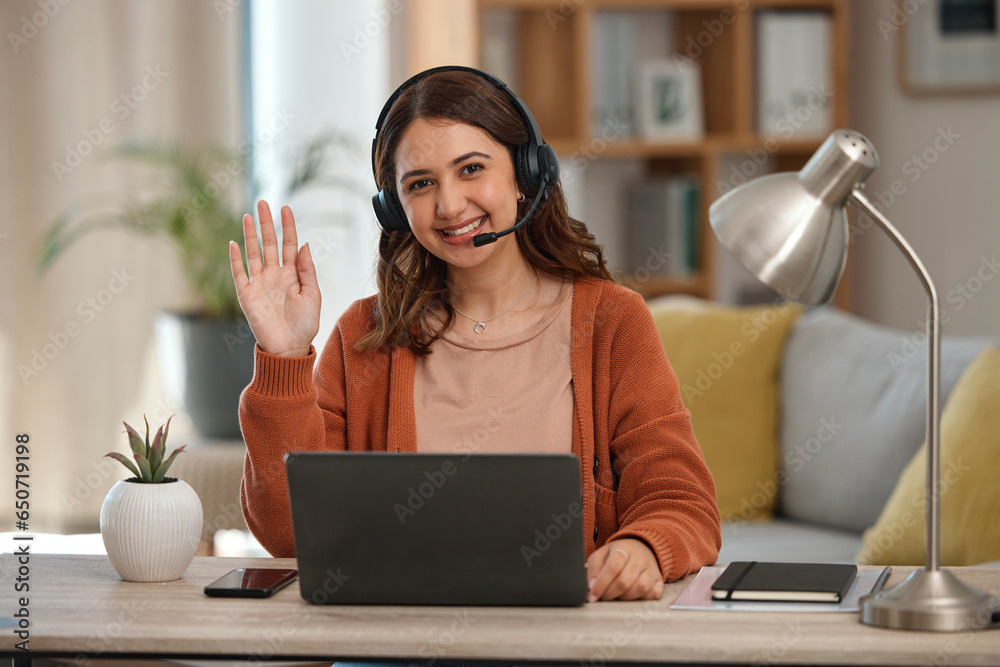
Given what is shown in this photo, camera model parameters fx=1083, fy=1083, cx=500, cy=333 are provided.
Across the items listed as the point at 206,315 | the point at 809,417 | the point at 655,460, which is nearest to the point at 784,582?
the point at 655,460

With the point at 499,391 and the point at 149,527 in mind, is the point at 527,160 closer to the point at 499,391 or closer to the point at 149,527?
the point at 499,391

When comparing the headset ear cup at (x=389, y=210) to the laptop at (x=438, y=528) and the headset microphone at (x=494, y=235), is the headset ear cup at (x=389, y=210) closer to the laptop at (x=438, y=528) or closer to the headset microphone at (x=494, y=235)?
the headset microphone at (x=494, y=235)

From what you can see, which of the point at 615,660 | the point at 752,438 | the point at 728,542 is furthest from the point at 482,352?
the point at 752,438

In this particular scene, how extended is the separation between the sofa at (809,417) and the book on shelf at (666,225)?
0.67 m

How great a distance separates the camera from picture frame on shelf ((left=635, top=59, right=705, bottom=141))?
3.22 metres

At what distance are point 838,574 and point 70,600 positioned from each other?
2.47 feet

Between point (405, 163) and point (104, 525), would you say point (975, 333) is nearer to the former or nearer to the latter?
point (405, 163)

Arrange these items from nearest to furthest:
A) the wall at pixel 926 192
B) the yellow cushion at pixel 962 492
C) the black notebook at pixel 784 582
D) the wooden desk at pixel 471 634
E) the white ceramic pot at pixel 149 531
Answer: the wooden desk at pixel 471 634 → the black notebook at pixel 784 582 → the white ceramic pot at pixel 149 531 → the yellow cushion at pixel 962 492 → the wall at pixel 926 192

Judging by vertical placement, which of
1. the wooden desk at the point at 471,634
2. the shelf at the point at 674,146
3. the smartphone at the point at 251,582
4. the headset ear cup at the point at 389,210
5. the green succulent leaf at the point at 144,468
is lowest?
the smartphone at the point at 251,582

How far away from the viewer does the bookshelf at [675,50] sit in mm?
3170

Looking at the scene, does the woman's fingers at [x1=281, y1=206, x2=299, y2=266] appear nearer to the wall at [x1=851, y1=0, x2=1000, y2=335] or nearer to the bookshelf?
the bookshelf

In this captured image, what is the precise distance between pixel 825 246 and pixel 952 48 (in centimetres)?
245

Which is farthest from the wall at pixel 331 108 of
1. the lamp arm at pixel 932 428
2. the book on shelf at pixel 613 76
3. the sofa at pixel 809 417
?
the lamp arm at pixel 932 428

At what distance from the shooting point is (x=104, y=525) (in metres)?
1.13
